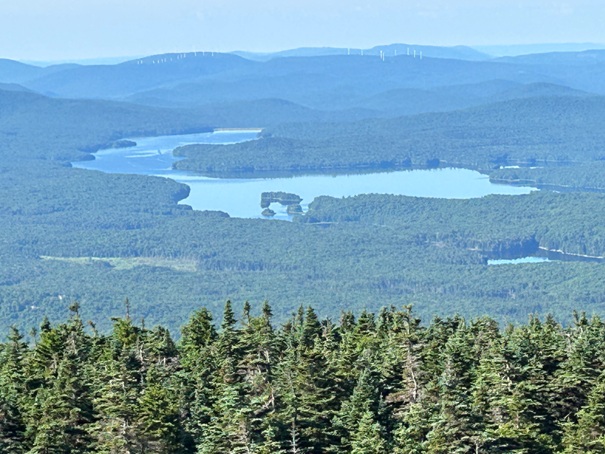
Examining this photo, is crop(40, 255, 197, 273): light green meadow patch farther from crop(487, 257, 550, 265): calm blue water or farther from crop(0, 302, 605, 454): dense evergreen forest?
crop(0, 302, 605, 454): dense evergreen forest

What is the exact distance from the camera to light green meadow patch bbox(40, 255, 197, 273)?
157250 mm

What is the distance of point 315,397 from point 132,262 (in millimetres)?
123851

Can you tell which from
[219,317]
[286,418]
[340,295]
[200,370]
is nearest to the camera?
[286,418]

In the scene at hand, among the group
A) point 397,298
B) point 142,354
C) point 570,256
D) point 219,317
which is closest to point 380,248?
point 570,256

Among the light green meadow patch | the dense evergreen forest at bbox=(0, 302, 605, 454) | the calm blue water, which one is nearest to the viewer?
the dense evergreen forest at bbox=(0, 302, 605, 454)

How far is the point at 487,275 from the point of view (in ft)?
475

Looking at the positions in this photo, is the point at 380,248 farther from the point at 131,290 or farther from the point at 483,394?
the point at 483,394

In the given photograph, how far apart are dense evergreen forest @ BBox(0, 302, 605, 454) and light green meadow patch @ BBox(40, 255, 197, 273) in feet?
353

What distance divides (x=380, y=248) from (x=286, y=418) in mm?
128378

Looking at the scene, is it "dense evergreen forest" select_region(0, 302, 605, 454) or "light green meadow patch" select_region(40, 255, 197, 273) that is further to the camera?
"light green meadow patch" select_region(40, 255, 197, 273)

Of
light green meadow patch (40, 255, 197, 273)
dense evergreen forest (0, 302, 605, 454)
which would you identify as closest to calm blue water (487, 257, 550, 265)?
light green meadow patch (40, 255, 197, 273)

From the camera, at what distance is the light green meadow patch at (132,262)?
157 metres

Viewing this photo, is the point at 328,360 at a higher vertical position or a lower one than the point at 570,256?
higher

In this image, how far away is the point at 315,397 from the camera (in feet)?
134
